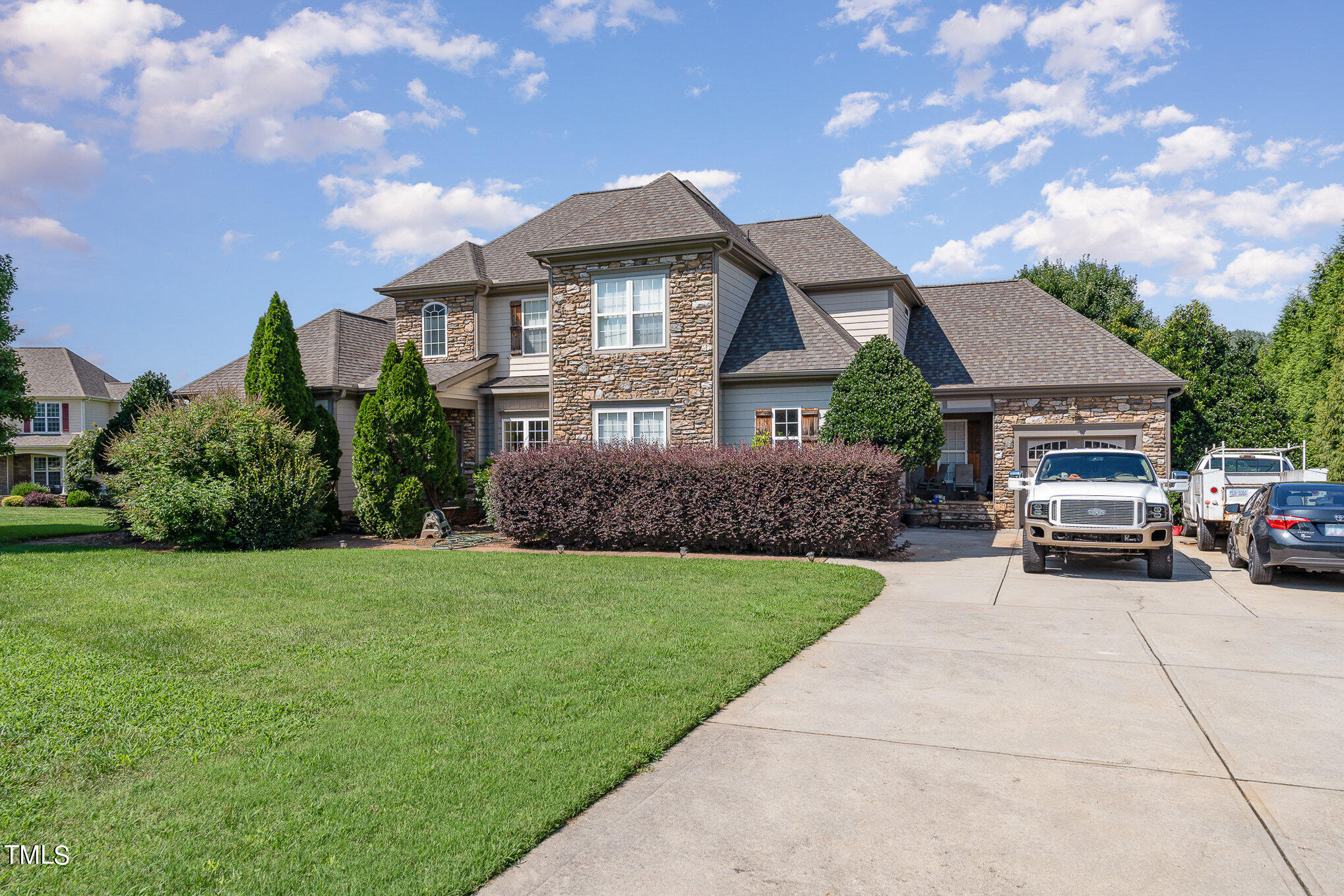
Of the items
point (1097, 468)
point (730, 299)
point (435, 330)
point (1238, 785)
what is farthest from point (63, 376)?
point (1238, 785)

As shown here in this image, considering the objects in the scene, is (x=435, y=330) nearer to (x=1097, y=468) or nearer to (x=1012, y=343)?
(x=1012, y=343)

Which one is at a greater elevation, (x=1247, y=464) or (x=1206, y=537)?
(x=1247, y=464)

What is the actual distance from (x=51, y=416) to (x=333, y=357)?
30.0m

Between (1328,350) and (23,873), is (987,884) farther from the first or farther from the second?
(1328,350)

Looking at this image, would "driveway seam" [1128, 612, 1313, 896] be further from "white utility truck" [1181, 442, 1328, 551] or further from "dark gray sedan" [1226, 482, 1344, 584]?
"white utility truck" [1181, 442, 1328, 551]

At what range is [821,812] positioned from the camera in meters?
4.16

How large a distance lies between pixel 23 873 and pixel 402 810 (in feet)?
4.98

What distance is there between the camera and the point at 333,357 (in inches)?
877

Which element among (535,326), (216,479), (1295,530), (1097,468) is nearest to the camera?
(1295,530)

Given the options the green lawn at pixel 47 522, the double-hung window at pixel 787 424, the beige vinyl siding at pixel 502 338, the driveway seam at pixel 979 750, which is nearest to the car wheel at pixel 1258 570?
the driveway seam at pixel 979 750

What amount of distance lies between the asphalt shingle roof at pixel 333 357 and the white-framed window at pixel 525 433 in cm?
367

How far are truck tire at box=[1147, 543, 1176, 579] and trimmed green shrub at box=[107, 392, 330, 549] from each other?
15087 millimetres

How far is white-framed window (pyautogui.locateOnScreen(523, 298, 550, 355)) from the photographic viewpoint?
21.5 metres

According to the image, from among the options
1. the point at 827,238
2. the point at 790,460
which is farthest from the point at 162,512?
the point at 827,238
